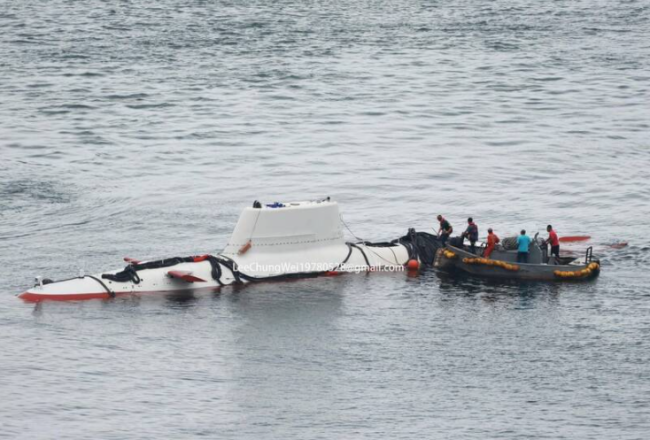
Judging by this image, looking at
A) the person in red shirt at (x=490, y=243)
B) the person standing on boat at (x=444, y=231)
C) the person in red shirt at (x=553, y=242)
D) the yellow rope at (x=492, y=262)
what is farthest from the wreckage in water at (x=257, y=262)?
the person in red shirt at (x=553, y=242)

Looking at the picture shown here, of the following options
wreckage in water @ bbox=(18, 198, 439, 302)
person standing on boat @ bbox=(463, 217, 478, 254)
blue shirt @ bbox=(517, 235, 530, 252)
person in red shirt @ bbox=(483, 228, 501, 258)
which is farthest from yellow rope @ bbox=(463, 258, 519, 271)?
wreckage in water @ bbox=(18, 198, 439, 302)

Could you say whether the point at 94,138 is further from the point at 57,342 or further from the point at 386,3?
the point at 386,3

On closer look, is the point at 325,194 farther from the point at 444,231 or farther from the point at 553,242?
the point at 553,242

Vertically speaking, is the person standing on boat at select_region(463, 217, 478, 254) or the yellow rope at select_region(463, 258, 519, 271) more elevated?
the person standing on boat at select_region(463, 217, 478, 254)

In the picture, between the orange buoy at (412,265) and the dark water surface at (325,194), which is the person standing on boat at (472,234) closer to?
the dark water surface at (325,194)

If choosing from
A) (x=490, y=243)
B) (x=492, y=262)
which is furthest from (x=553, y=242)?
(x=492, y=262)

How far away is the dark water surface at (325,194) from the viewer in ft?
142

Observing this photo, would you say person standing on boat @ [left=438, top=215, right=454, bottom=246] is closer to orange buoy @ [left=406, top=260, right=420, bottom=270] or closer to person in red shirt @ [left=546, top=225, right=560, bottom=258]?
orange buoy @ [left=406, top=260, right=420, bottom=270]

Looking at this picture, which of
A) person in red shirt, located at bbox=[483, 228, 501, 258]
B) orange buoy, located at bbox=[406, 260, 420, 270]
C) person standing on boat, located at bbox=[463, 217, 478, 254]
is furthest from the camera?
orange buoy, located at bbox=[406, 260, 420, 270]

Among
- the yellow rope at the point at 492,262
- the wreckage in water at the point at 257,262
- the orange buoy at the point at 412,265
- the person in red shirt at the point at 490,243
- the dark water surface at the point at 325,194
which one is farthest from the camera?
the orange buoy at the point at 412,265

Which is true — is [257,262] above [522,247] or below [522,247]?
below

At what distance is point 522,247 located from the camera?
56.9m

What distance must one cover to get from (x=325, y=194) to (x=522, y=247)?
22726 mm

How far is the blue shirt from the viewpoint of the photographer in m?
56.7
